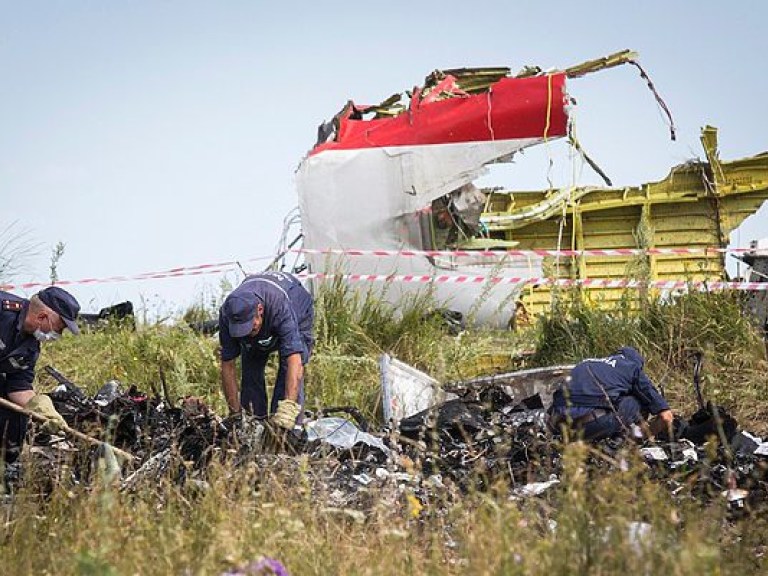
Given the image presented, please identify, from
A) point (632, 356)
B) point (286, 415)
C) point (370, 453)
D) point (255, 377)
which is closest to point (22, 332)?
point (286, 415)

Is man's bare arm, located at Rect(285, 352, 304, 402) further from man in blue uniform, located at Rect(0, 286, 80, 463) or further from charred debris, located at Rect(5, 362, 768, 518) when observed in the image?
man in blue uniform, located at Rect(0, 286, 80, 463)

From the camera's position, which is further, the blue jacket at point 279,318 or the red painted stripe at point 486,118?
the red painted stripe at point 486,118

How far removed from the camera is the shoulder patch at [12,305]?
23.7ft

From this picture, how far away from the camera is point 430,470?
264 inches

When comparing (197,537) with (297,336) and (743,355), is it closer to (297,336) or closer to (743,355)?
(297,336)

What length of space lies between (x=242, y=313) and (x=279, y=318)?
1.14ft

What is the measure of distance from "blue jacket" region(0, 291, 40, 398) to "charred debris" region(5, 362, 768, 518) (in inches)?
14.6

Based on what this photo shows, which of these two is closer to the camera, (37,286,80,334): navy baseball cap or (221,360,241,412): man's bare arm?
(37,286,80,334): navy baseball cap

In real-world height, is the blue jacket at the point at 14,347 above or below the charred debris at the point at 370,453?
above

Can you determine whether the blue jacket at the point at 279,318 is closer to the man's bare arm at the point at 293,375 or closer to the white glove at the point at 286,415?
the man's bare arm at the point at 293,375

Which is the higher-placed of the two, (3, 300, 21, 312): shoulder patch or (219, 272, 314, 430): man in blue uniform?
(3, 300, 21, 312): shoulder patch

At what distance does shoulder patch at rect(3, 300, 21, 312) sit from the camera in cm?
721

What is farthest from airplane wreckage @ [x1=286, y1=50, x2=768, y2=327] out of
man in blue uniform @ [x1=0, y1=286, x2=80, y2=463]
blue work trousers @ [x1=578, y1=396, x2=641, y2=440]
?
man in blue uniform @ [x1=0, y1=286, x2=80, y2=463]

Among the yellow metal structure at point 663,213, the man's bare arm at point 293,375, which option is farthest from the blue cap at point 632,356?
the yellow metal structure at point 663,213
